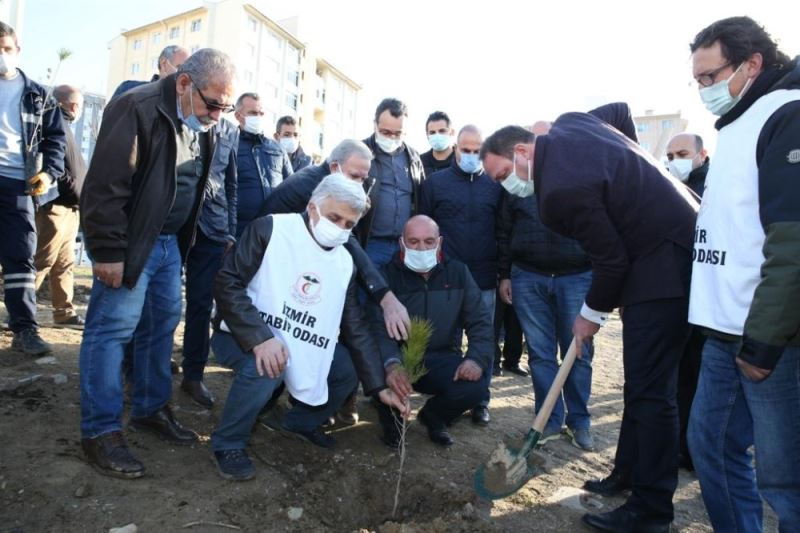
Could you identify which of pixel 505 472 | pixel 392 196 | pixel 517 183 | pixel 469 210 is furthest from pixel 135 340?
pixel 469 210

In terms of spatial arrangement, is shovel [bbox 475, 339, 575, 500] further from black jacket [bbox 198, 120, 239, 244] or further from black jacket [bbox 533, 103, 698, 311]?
black jacket [bbox 198, 120, 239, 244]

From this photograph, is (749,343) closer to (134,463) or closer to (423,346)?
(423,346)

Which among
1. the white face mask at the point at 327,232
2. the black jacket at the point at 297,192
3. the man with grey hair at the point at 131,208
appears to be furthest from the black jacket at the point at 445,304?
the man with grey hair at the point at 131,208

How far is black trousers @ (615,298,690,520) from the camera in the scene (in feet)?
7.91

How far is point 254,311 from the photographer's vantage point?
2.73m

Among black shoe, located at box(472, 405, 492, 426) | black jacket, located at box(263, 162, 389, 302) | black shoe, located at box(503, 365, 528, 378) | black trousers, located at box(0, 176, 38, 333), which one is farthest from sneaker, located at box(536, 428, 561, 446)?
black trousers, located at box(0, 176, 38, 333)

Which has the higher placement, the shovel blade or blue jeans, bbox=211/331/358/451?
blue jeans, bbox=211/331/358/451

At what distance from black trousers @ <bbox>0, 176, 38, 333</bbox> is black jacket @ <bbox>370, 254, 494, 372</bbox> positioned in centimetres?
261

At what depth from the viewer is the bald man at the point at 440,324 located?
133 inches

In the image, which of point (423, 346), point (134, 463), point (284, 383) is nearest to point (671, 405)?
point (423, 346)

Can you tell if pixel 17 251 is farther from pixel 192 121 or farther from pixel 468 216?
pixel 468 216

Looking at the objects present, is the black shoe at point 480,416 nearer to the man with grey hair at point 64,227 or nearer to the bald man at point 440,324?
the bald man at point 440,324

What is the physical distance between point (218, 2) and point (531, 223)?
3646cm

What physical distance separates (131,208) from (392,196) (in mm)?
1957
